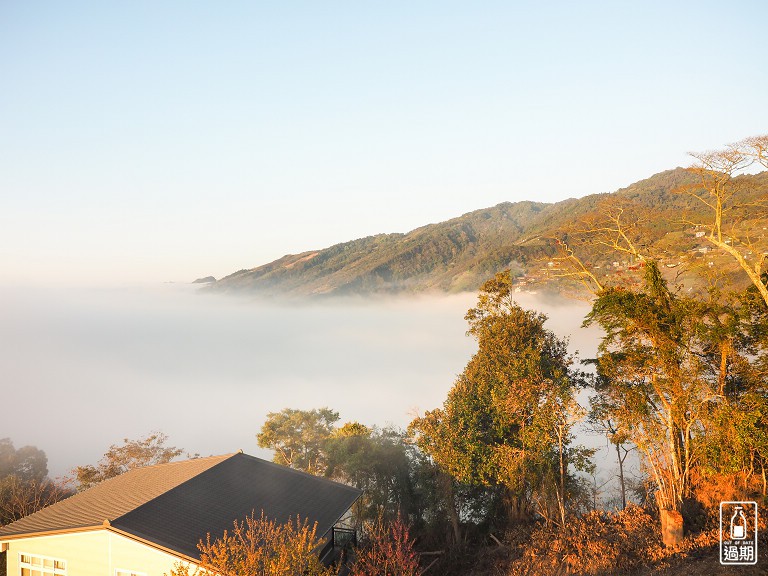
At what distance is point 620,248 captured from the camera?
24516 mm

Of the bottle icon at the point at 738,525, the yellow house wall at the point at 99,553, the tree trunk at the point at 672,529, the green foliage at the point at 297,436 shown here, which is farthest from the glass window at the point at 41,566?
the green foliage at the point at 297,436

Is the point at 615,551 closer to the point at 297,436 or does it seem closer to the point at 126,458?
the point at 297,436

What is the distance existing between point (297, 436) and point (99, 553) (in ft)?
71.3

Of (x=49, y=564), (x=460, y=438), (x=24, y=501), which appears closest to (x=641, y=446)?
(x=460, y=438)

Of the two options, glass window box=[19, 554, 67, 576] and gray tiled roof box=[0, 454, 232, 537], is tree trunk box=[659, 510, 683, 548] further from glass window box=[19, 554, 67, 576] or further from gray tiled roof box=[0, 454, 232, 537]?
glass window box=[19, 554, 67, 576]

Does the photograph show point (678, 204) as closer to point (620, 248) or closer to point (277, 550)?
point (620, 248)

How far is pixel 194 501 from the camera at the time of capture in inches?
687

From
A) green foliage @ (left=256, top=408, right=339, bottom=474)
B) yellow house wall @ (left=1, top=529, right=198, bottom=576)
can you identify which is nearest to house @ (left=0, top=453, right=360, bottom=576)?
yellow house wall @ (left=1, top=529, right=198, bottom=576)

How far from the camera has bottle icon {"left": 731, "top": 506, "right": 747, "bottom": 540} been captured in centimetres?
1553

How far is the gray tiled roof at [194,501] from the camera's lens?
15.4 metres

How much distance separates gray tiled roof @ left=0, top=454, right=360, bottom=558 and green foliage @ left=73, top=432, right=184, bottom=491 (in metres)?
11.7

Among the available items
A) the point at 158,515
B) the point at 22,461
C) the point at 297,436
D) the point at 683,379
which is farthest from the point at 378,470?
the point at 22,461

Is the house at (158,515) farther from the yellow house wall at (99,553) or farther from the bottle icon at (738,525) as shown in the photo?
the bottle icon at (738,525)

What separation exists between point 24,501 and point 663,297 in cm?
3045
